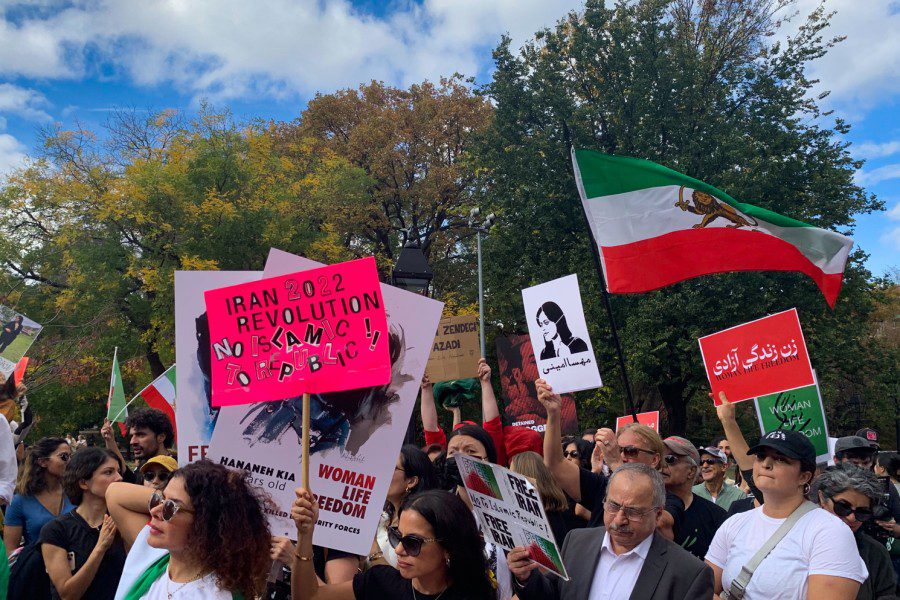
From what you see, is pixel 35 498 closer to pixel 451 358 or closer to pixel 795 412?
pixel 451 358

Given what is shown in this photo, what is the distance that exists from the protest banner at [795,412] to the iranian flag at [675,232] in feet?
4.21

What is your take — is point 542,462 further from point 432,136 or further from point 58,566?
point 432,136

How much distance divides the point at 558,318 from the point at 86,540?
161 inches

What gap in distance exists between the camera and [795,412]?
743 cm

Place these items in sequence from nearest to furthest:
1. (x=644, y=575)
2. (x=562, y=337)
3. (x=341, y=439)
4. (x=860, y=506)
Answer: (x=644, y=575) → (x=341, y=439) → (x=860, y=506) → (x=562, y=337)

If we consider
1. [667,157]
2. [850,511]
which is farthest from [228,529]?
[667,157]

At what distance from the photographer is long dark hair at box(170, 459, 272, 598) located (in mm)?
3053

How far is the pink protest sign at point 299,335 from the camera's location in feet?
12.7

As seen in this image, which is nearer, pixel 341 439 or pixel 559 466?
pixel 341 439

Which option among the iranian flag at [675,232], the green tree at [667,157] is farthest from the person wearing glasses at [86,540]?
the green tree at [667,157]

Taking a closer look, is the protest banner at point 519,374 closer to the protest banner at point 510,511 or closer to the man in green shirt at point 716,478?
the man in green shirt at point 716,478

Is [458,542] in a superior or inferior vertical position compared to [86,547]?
inferior

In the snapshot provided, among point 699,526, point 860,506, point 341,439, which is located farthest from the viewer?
point 699,526

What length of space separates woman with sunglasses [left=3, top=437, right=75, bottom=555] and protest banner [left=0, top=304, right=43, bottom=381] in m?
3.16
